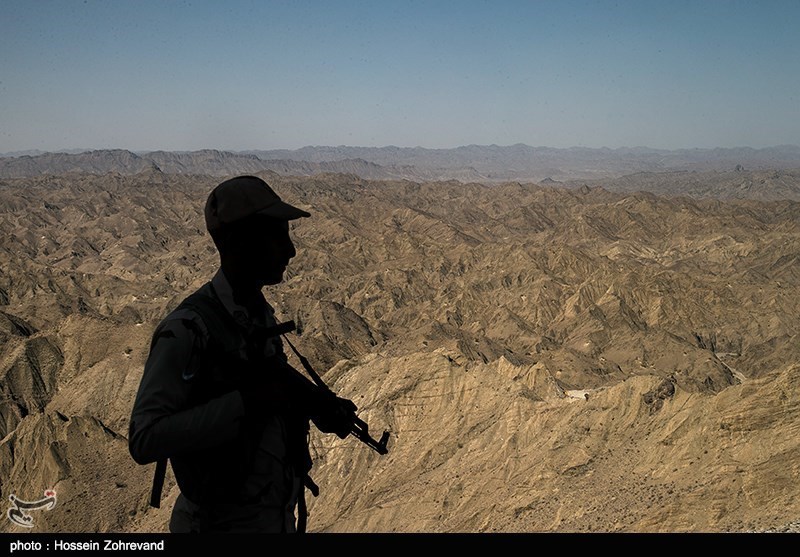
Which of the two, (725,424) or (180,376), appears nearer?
(180,376)

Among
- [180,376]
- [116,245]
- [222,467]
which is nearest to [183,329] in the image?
[180,376]

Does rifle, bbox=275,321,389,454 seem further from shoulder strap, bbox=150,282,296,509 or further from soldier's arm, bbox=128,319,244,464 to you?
soldier's arm, bbox=128,319,244,464

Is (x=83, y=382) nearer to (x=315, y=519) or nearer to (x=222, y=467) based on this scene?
(x=315, y=519)

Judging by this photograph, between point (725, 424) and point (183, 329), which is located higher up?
point (183, 329)

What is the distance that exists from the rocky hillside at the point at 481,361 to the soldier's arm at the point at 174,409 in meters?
10.8

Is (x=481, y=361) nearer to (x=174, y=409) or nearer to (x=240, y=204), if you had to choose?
(x=240, y=204)

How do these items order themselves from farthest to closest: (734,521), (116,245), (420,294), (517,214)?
(517,214) < (116,245) < (420,294) < (734,521)

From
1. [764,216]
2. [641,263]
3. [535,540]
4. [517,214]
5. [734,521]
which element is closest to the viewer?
[535,540]

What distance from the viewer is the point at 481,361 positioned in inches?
1550

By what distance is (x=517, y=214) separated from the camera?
121938 millimetres

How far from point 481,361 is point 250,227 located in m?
37.9

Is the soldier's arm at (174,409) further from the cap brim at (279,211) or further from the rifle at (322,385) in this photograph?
the cap brim at (279,211)

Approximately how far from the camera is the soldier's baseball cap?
2.34 meters

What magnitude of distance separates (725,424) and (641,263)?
72745mm
